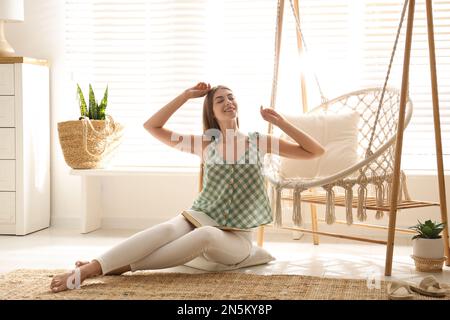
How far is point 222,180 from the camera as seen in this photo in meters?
3.13

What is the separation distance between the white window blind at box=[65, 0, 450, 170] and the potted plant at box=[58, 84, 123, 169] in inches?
9.1

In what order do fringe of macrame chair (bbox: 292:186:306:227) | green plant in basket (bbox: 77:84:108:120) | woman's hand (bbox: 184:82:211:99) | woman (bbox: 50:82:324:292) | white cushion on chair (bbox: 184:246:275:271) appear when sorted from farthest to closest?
green plant in basket (bbox: 77:84:108:120) → fringe of macrame chair (bbox: 292:186:306:227) → woman's hand (bbox: 184:82:211:99) → white cushion on chair (bbox: 184:246:275:271) → woman (bbox: 50:82:324:292)

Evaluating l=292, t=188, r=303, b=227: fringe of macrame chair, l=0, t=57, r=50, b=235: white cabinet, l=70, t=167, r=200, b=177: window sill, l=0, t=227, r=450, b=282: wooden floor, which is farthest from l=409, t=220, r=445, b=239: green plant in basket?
l=0, t=57, r=50, b=235: white cabinet

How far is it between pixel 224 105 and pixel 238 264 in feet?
2.23

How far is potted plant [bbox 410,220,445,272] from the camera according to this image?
10.2 ft

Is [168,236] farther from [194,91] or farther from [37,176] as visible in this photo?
[37,176]

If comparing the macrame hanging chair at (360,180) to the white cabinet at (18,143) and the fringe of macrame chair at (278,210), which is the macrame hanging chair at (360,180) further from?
the white cabinet at (18,143)

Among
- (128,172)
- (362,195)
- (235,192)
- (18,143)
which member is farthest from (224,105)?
(18,143)

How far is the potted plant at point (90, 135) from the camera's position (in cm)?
418

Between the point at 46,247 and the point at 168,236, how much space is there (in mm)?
1125

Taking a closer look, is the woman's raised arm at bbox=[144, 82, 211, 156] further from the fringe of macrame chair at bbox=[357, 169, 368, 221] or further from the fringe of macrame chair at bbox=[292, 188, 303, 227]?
the fringe of macrame chair at bbox=[357, 169, 368, 221]

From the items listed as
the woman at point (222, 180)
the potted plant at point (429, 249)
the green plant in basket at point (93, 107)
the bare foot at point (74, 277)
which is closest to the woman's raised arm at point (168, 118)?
the woman at point (222, 180)

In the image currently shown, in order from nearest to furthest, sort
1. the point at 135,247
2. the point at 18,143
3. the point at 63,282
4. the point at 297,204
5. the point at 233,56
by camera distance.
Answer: the point at 63,282, the point at 135,247, the point at 297,204, the point at 18,143, the point at 233,56

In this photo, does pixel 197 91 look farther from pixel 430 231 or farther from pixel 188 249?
pixel 430 231
